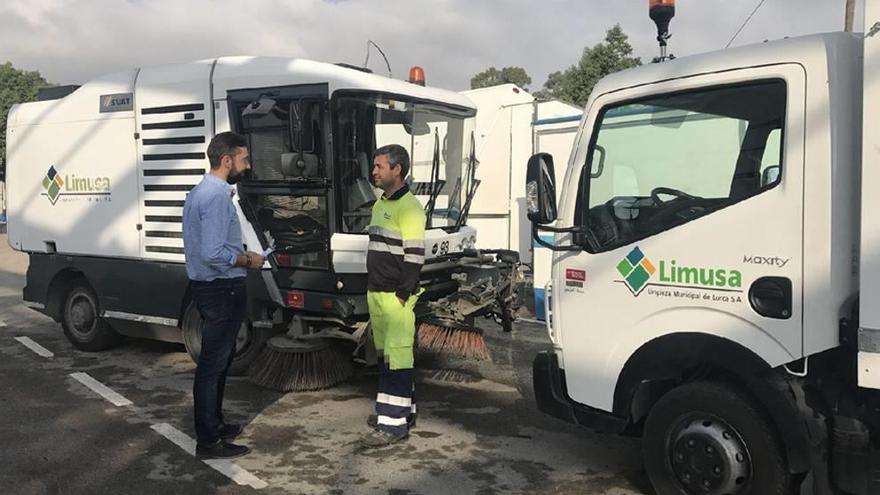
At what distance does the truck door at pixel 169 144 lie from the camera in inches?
240

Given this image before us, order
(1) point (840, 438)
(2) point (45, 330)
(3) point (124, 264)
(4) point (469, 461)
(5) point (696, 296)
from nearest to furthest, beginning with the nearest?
(1) point (840, 438)
(5) point (696, 296)
(4) point (469, 461)
(3) point (124, 264)
(2) point (45, 330)

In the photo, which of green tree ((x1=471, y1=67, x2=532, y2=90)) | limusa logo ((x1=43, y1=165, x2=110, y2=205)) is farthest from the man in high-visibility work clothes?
green tree ((x1=471, y1=67, x2=532, y2=90))

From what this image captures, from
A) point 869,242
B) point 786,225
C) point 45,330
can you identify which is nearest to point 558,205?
point 786,225

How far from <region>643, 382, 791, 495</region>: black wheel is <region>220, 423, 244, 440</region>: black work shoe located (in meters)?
2.64

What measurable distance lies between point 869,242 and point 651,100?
1.23 m

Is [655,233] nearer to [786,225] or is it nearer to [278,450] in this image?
[786,225]

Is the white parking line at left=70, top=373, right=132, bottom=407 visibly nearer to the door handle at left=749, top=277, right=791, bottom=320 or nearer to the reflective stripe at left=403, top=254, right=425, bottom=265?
the reflective stripe at left=403, top=254, right=425, bottom=265

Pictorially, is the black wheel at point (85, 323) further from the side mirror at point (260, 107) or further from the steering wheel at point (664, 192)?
the steering wheel at point (664, 192)

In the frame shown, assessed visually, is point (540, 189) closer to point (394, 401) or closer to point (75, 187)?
point (394, 401)

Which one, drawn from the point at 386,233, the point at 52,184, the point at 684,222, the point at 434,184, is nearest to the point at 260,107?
the point at 434,184

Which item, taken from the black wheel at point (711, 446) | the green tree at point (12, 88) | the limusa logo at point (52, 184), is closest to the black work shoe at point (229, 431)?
the black wheel at point (711, 446)

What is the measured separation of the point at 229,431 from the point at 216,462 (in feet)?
1.04

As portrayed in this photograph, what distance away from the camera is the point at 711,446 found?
328 cm

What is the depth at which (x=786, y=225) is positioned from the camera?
305cm
